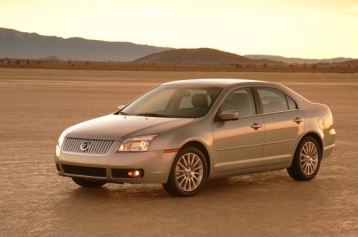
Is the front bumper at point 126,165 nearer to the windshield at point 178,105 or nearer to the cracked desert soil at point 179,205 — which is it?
the cracked desert soil at point 179,205

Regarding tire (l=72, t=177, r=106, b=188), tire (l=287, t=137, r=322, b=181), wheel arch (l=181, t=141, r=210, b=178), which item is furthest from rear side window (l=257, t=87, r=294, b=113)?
tire (l=72, t=177, r=106, b=188)

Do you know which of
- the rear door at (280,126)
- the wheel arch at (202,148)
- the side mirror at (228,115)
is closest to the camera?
the wheel arch at (202,148)

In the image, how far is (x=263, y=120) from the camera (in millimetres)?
11477

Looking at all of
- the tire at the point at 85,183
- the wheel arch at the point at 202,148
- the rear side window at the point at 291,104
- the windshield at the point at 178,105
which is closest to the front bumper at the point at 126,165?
the wheel arch at the point at 202,148

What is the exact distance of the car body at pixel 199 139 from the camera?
32.9 ft

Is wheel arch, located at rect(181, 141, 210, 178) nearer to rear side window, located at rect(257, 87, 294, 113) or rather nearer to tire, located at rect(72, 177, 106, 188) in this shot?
rear side window, located at rect(257, 87, 294, 113)

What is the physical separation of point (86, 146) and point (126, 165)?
2.21 feet

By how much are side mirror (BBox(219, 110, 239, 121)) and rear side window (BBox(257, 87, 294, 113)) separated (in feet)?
3.15

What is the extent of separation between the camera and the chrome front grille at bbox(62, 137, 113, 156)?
10.1m

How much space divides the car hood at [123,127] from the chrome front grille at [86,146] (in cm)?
5

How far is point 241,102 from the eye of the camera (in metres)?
11.5

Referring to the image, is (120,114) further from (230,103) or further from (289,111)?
(289,111)

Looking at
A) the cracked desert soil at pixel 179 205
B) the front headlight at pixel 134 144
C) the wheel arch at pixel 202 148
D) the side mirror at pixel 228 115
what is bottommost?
the cracked desert soil at pixel 179 205

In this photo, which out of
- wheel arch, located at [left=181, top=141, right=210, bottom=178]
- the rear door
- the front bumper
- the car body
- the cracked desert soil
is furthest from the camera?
the rear door
